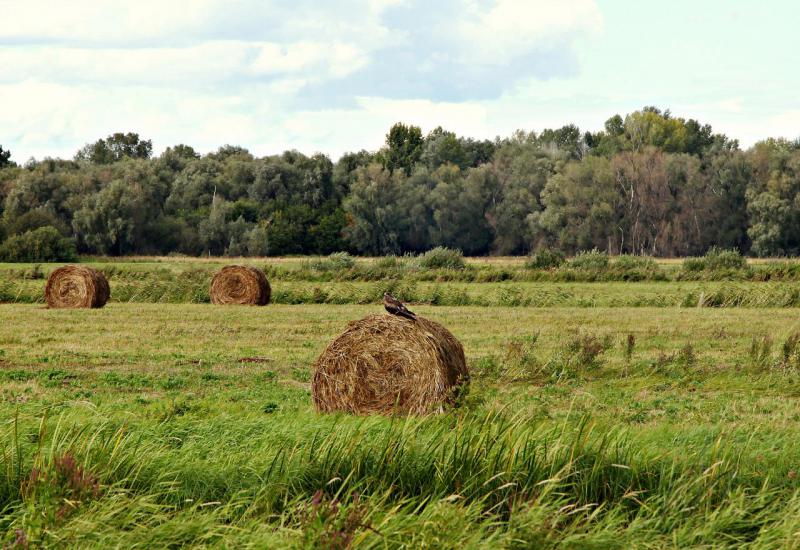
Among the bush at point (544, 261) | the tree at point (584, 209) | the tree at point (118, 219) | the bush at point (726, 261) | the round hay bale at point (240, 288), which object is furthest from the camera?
the tree at point (584, 209)

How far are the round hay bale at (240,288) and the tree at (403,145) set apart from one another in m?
86.2

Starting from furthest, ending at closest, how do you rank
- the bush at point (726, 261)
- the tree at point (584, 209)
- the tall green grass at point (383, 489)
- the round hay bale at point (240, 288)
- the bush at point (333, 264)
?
the tree at point (584, 209) < the bush at point (333, 264) < the bush at point (726, 261) < the round hay bale at point (240, 288) < the tall green grass at point (383, 489)

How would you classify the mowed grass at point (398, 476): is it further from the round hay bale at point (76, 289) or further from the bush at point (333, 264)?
the bush at point (333, 264)

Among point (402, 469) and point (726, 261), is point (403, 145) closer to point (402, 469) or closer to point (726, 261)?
point (726, 261)

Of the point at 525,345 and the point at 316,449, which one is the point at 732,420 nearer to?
the point at 316,449

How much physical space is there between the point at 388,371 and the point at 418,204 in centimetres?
8517

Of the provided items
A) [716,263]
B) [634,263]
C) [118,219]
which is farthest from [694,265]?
[118,219]

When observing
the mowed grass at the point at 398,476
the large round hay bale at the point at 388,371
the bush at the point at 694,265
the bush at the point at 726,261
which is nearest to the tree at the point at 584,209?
the bush at the point at 726,261

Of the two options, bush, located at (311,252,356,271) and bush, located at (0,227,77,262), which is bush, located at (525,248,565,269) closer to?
bush, located at (311,252,356,271)

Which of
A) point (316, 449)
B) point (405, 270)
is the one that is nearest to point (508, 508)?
point (316, 449)

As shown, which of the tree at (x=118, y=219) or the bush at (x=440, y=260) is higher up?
the tree at (x=118, y=219)

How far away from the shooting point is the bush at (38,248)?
70688 millimetres

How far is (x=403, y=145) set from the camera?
12650 cm

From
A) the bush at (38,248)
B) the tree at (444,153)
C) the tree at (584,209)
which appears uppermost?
the tree at (444,153)
